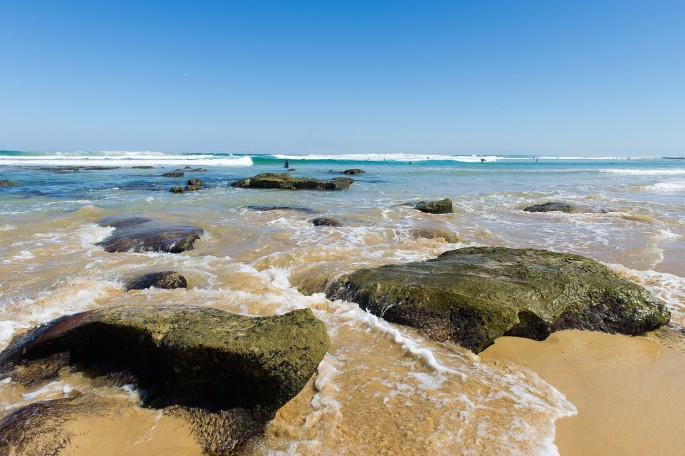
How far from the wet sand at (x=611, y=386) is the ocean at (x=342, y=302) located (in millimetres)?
115

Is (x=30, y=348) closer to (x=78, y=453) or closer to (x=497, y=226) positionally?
(x=78, y=453)

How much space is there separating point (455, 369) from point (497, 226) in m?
8.16

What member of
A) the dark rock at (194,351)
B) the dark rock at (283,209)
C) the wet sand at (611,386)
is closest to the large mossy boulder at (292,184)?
the dark rock at (283,209)

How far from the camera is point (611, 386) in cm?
324

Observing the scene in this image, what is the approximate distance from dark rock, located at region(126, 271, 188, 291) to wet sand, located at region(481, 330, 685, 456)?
13.7ft

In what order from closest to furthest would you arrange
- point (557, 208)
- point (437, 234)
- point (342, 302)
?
point (342, 302) < point (437, 234) < point (557, 208)

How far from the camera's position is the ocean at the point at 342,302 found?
2.57 metres

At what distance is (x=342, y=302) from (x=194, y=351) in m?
2.38

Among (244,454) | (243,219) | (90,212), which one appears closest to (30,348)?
(244,454)

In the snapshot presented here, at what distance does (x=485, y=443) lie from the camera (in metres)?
2.46

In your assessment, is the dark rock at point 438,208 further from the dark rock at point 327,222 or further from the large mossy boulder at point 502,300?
the large mossy boulder at point 502,300

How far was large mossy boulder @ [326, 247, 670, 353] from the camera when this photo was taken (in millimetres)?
3908

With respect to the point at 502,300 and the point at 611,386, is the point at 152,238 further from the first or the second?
the point at 611,386


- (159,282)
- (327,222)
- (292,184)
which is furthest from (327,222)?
(292,184)
